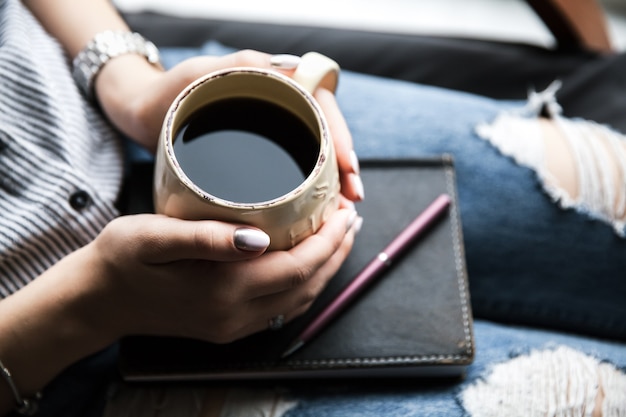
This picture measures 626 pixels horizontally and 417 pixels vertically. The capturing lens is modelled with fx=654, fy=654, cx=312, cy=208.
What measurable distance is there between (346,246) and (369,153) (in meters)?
0.19

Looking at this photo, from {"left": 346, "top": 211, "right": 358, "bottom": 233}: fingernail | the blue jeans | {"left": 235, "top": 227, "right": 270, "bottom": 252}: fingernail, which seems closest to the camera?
{"left": 235, "top": 227, "right": 270, "bottom": 252}: fingernail

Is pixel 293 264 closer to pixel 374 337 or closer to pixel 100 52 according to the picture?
pixel 374 337

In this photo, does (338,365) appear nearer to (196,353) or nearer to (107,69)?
(196,353)

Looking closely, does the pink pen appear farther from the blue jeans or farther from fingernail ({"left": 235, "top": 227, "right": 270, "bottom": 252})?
fingernail ({"left": 235, "top": 227, "right": 270, "bottom": 252})

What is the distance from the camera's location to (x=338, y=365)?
1.99 ft

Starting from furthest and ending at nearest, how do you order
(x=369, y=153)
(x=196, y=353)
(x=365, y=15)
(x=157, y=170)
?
1. (x=365, y=15)
2. (x=369, y=153)
3. (x=196, y=353)
4. (x=157, y=170)

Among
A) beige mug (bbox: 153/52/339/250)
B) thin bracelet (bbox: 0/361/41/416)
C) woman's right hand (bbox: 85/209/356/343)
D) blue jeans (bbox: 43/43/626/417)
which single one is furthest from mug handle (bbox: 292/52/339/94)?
thin bracelet (bbox: 0/361/41/416)

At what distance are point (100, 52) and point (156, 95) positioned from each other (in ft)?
0.40

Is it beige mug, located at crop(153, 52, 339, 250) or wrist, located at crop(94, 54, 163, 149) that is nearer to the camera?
beige mug, located at crop(153, 52, 339, 250)

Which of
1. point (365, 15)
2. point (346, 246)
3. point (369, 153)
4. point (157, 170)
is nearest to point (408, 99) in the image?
point (369, 153)

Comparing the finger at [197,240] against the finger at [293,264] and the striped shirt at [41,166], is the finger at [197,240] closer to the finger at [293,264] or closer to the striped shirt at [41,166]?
the finger at [293,264]

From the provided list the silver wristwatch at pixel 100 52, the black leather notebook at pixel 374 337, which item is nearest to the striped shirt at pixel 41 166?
Result: the silver wristwatch at pixel 100 52

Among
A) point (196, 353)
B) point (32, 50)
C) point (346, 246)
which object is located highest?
point (32, 50)

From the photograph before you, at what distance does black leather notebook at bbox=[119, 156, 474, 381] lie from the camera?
1.98ft
